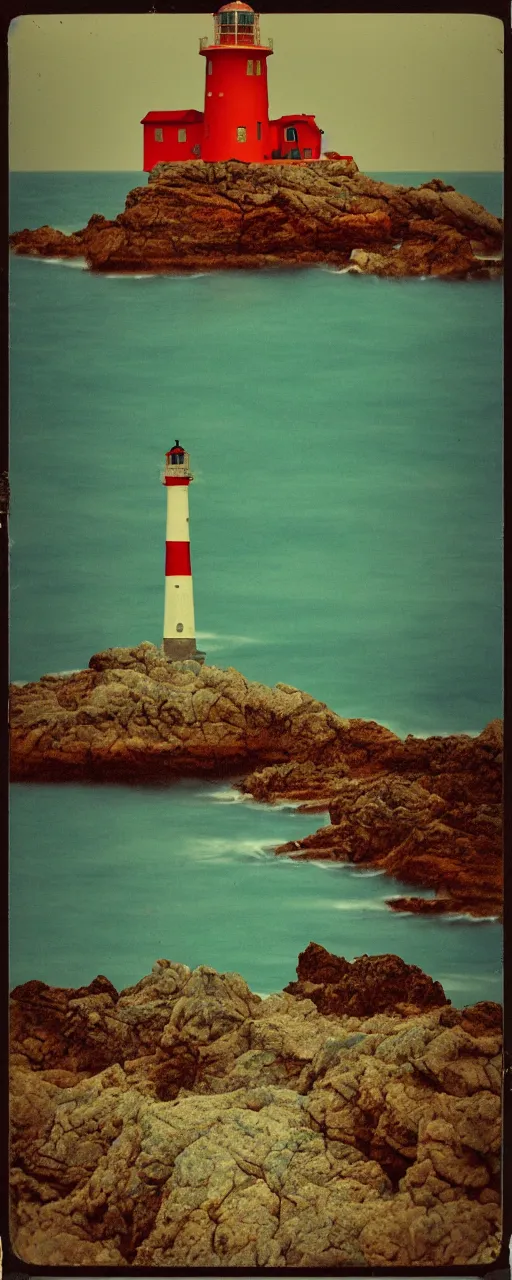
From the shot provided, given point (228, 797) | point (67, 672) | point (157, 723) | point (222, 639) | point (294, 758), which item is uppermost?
point (222, 639)

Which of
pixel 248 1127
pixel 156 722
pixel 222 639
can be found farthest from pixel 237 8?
pixel 248 1127

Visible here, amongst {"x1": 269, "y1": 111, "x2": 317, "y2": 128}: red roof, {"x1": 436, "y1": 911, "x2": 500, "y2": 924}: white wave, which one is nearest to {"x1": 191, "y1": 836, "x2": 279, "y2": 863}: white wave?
{"x1": 436, "y1": 911, "x2": 500, "y2": 924}: white wave

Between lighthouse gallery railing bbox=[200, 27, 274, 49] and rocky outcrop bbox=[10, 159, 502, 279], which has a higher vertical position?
lighthouse gallery railing bbox=[200, 27, 274, 49]

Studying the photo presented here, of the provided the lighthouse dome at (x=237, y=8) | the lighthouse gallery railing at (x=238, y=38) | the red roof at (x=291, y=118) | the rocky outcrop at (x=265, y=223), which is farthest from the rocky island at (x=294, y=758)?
the lighthouse dome at (x=237, y=8)

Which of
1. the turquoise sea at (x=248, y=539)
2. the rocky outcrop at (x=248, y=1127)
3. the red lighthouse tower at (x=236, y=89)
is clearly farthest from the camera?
the turquoise sea at (x=248, y=539)

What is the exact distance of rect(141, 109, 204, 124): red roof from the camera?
793 centimetres

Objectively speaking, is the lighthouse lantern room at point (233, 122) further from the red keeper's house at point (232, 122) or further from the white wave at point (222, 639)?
the white wave at point (222, 639)

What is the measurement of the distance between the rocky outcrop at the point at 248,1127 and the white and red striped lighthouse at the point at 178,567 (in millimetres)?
1166

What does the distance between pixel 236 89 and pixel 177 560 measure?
1696 millimetres

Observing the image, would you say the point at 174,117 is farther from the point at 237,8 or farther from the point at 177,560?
the point at 177,560

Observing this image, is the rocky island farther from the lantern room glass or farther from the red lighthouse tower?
the lantern room glass

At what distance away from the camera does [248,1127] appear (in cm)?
775

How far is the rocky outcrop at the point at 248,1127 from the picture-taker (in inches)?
303
